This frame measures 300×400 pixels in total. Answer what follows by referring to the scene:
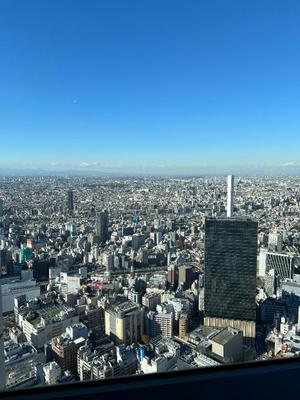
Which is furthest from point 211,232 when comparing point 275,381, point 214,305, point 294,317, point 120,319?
point 275,381

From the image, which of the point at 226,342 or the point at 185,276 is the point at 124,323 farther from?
the point at 185,276

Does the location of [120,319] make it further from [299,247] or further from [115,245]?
[299,247]

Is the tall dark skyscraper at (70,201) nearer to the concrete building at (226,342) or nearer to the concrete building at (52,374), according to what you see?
the concrete building at (226,342)

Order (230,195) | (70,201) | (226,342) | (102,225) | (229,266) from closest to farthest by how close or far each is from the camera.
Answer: (226,342)
(229,266)
(230,195)
(70,201)
(102,225)

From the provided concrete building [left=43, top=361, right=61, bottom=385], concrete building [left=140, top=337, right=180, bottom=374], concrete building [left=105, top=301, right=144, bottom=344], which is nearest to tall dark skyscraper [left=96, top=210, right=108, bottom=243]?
concrete building [left=105, top=301, right=144, bottom=344]

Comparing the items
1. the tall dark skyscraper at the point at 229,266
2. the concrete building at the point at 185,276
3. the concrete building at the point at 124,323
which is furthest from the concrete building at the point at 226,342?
the concrete building at the point at 185,276

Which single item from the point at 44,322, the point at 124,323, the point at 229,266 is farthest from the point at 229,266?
the point at 44,322

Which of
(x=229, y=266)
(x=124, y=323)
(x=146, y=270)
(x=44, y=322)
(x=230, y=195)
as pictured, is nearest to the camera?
(x=44, y=322)
